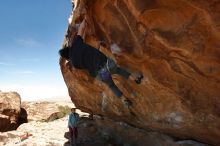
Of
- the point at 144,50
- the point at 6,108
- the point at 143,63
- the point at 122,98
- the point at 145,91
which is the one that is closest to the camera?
the point at 144,50

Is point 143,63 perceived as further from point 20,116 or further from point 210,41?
point 20,116

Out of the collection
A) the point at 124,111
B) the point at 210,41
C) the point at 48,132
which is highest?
the point at 210,41

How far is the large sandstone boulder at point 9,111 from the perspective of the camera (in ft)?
81.8

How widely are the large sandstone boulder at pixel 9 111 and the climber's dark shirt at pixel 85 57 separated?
1213cm

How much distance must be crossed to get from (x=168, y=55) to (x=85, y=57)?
5179mm

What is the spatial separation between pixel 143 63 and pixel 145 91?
1.54 meters

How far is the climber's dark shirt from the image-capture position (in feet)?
42.8

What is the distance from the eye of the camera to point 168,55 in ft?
31.4

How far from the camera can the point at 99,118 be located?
17.8m

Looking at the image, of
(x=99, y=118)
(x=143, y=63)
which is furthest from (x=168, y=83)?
(x=99, y=118)

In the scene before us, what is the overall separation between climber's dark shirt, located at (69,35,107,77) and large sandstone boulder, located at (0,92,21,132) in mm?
12125

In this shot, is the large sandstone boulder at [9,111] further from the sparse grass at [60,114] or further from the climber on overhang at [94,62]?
the climber on overhang at [94,62]

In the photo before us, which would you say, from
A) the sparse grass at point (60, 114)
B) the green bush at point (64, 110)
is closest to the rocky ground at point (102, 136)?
the sparse grass at point (60, 114)

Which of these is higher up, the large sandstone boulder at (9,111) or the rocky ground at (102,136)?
the large sandstone boulder at (9,111)
